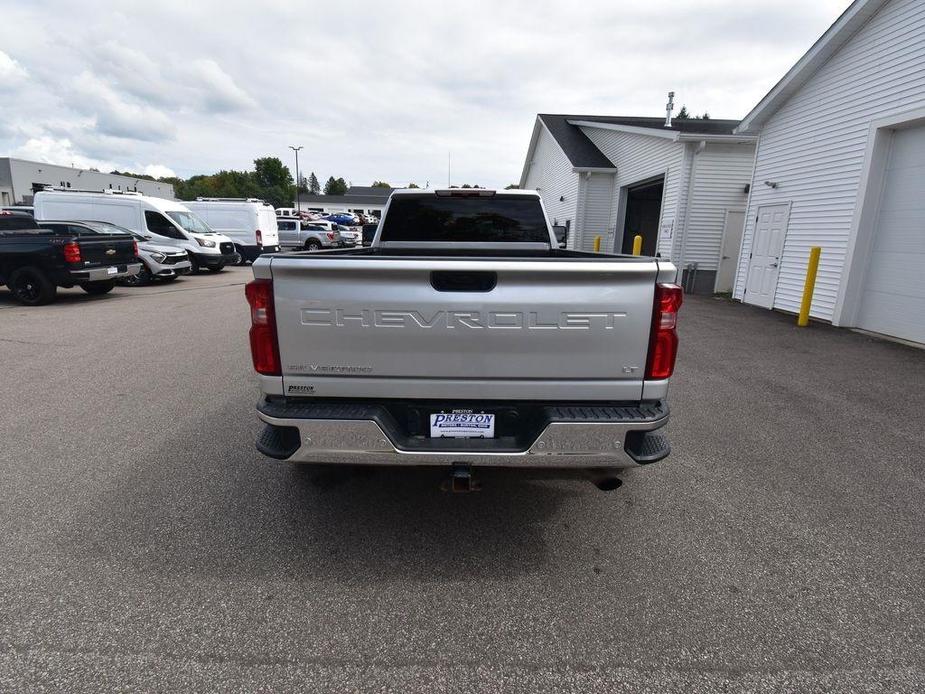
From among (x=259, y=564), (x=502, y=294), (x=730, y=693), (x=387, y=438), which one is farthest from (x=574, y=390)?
(x=259, y=564)

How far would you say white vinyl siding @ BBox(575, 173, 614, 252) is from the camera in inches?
807

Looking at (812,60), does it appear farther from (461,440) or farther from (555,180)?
(555,180)

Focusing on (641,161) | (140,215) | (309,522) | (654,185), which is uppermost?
(641,161)

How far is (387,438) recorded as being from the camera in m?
2.56

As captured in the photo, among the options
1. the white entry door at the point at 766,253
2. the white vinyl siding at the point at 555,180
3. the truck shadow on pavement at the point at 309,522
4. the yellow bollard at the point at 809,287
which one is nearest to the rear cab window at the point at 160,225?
the white vinyl siding at the point at 555,180

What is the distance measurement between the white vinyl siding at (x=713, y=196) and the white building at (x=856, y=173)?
2.54 meters

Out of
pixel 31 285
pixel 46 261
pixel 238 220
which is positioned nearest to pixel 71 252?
pixel 46 261

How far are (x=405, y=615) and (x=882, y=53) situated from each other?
1156 cm

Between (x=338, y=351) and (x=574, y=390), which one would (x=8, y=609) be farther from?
(x=574, y=390)

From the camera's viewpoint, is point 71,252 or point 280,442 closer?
point 280,442

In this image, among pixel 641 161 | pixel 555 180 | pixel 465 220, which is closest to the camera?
pixel 465 220

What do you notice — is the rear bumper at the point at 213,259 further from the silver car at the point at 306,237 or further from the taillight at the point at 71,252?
the silver car at the point at 306,237

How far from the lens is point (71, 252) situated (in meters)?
10.4

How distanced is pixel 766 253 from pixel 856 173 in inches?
105
